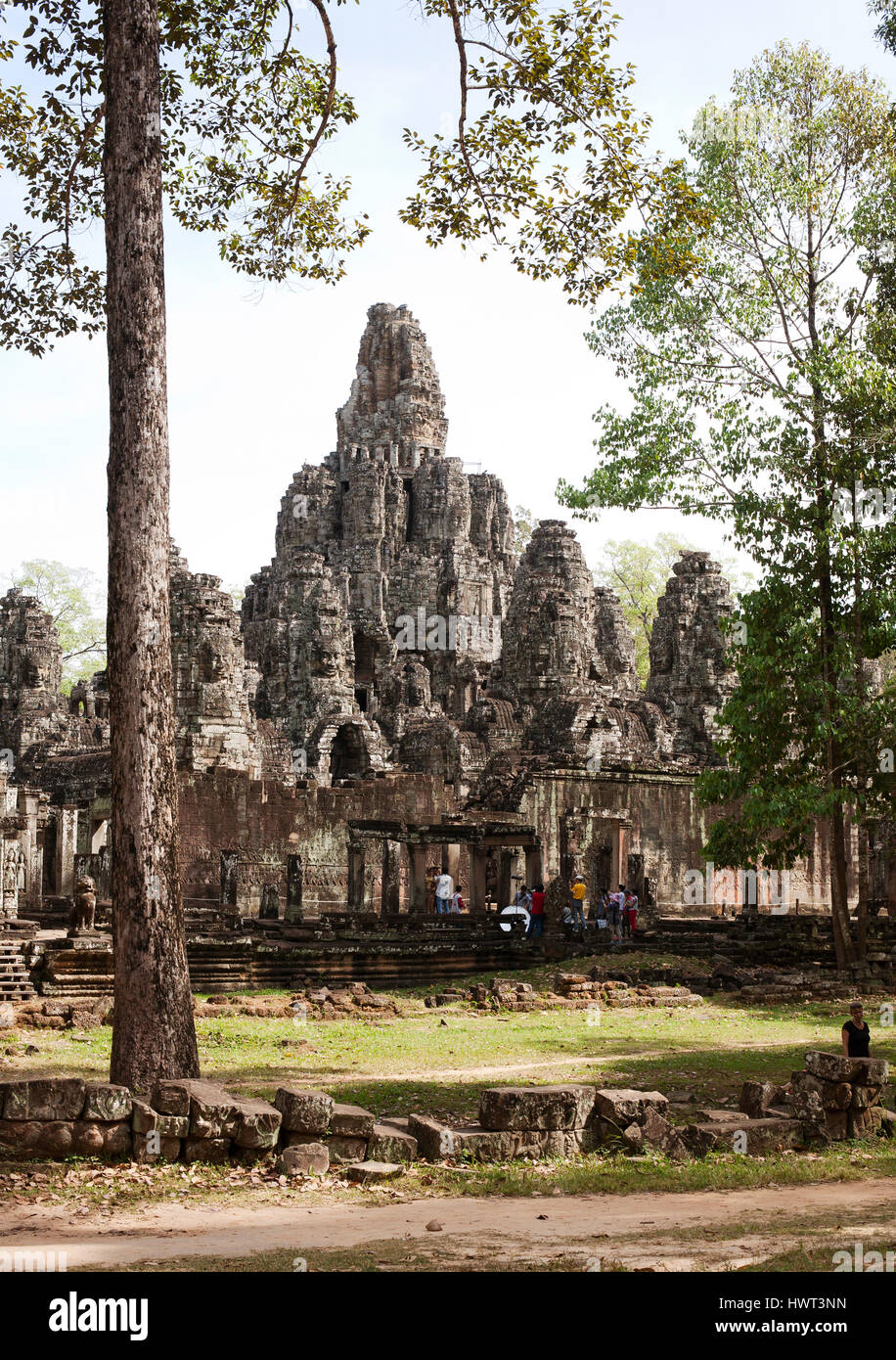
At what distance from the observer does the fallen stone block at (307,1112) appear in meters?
9.08

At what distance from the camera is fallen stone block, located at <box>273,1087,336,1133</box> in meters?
9.08

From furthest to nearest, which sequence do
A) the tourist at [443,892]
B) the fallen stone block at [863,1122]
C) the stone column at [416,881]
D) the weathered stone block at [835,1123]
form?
the stone column at [416,881]
the tourist at [443,892]
the fallen stone block at [863,1122]
the weathered stone block at [835,1123]

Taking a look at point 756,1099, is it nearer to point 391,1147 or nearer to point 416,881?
point 391,1147

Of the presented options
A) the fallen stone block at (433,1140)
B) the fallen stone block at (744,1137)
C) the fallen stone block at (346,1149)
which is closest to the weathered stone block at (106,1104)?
the fallen stone block at (346,1149)

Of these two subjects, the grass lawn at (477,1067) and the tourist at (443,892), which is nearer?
the grass lawn at (477,1067)

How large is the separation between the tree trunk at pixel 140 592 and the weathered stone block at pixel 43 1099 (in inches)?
33.9

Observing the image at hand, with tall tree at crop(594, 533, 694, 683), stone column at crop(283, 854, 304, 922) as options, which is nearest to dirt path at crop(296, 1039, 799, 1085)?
stone column at crop(283, 854, 304, 922)

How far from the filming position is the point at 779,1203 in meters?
8.41

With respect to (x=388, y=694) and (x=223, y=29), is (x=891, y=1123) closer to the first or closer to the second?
(x=223, y=29)

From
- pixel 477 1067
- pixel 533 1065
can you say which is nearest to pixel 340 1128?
pixel 477 1067

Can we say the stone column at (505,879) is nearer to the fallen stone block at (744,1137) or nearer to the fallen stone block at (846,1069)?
the fallen stone block at (846,1069)

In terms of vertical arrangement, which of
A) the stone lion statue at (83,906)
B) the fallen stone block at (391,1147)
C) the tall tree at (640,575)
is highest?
the tall tree at (640,575)

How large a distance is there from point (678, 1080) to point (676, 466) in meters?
14.4

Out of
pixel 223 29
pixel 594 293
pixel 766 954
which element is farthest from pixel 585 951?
pixel 223 29
